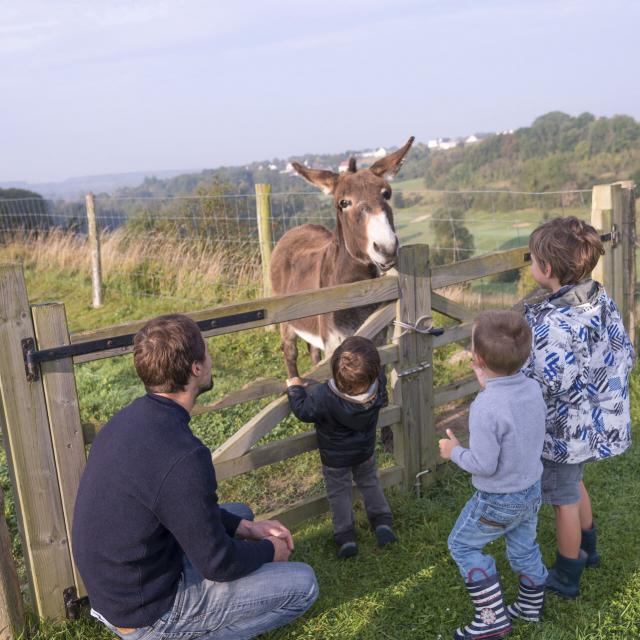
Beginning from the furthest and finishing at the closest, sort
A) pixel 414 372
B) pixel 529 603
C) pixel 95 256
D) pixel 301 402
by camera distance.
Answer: pixel 95 256 < pixel 414 372 < pixel 301 402 < pixel 529 603

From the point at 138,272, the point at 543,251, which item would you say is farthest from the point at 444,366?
the point at 138,272

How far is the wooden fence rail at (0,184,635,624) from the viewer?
2.75 metres

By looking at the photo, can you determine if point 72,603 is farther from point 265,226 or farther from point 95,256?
point 95,256

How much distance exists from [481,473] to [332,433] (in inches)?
41.0

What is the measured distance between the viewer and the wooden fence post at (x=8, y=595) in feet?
8.96

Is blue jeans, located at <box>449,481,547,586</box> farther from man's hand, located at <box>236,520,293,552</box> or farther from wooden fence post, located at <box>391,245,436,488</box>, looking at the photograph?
wooden fence post, located at <box>391,245,436,488</box>

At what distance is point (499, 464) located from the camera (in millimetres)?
2643

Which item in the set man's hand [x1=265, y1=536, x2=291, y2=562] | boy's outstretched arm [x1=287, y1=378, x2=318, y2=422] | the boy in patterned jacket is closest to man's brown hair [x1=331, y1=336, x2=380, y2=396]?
boy's outstretched arm [x1=287, y1=378, x2=318, y2=422]

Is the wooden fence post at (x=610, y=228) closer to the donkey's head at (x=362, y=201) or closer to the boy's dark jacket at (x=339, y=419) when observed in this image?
the donkey's head at (x=362, y=201)

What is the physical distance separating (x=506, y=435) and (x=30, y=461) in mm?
2054

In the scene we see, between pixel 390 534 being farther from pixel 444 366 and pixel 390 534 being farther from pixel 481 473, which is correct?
pixel 444 366

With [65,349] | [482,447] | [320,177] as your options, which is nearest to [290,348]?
[320,177]

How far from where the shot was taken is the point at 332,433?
347 cm

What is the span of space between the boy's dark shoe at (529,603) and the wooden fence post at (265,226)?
6.85m
